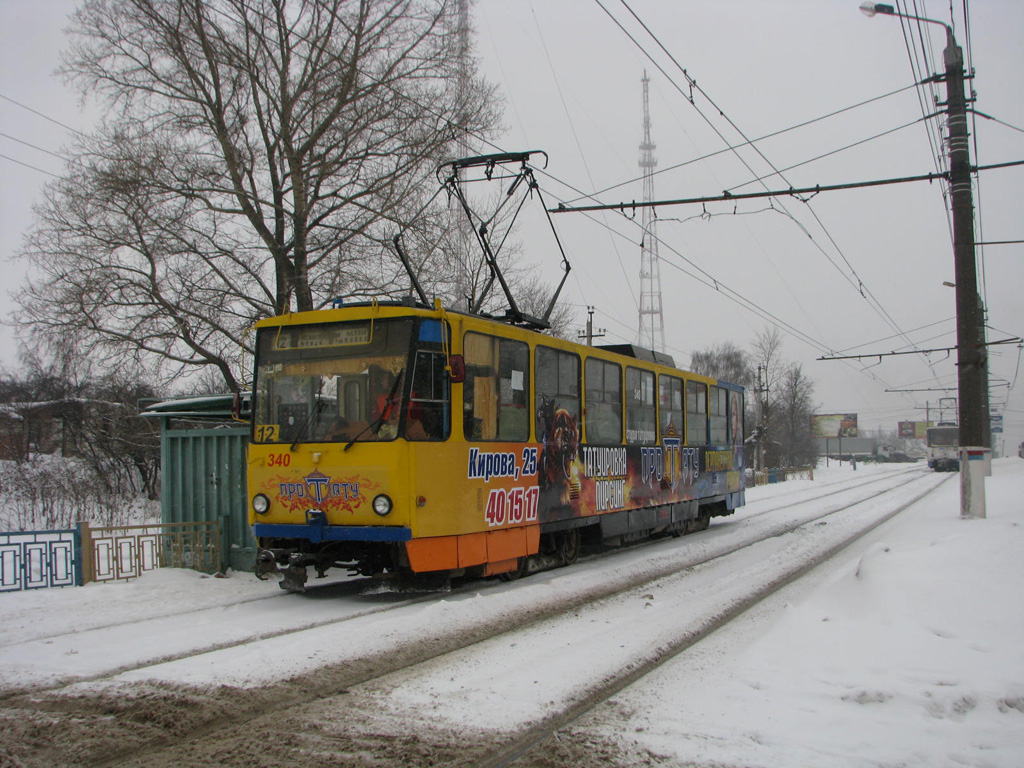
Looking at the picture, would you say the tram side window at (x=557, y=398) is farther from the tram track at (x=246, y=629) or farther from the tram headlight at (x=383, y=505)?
the tram headlight at (x=383, y=505)

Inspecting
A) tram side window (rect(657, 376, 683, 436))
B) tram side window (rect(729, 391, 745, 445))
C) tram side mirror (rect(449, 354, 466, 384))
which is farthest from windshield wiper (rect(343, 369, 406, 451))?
tram side window (rect(729, 391, 745, 445))

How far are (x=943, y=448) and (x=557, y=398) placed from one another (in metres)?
58.9

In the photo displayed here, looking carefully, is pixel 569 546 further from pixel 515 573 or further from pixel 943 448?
pixel 943 448

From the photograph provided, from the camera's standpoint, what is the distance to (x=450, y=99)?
18.2 meters

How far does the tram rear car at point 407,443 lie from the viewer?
854 centimetres

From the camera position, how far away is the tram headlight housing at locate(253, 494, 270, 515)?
30.0 ft

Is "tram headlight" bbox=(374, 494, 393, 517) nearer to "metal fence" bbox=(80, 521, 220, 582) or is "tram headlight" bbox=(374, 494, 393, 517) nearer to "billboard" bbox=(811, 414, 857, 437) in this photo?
"metal fence" bbox=(80, 521, 220, 582)

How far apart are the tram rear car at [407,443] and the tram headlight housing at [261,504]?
Answer: 0.04ft

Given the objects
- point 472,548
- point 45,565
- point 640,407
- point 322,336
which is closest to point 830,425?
point 640,407

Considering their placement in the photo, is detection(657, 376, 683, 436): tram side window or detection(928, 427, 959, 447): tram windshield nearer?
detection(657, 376, 683, 436): tram side window

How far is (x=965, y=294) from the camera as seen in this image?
14.8m

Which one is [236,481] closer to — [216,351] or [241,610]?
[241,610]

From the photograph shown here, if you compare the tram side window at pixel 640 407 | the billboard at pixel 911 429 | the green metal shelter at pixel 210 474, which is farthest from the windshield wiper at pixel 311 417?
the billboard at pixel 911 429

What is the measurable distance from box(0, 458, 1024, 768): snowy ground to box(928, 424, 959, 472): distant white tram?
55.2m
